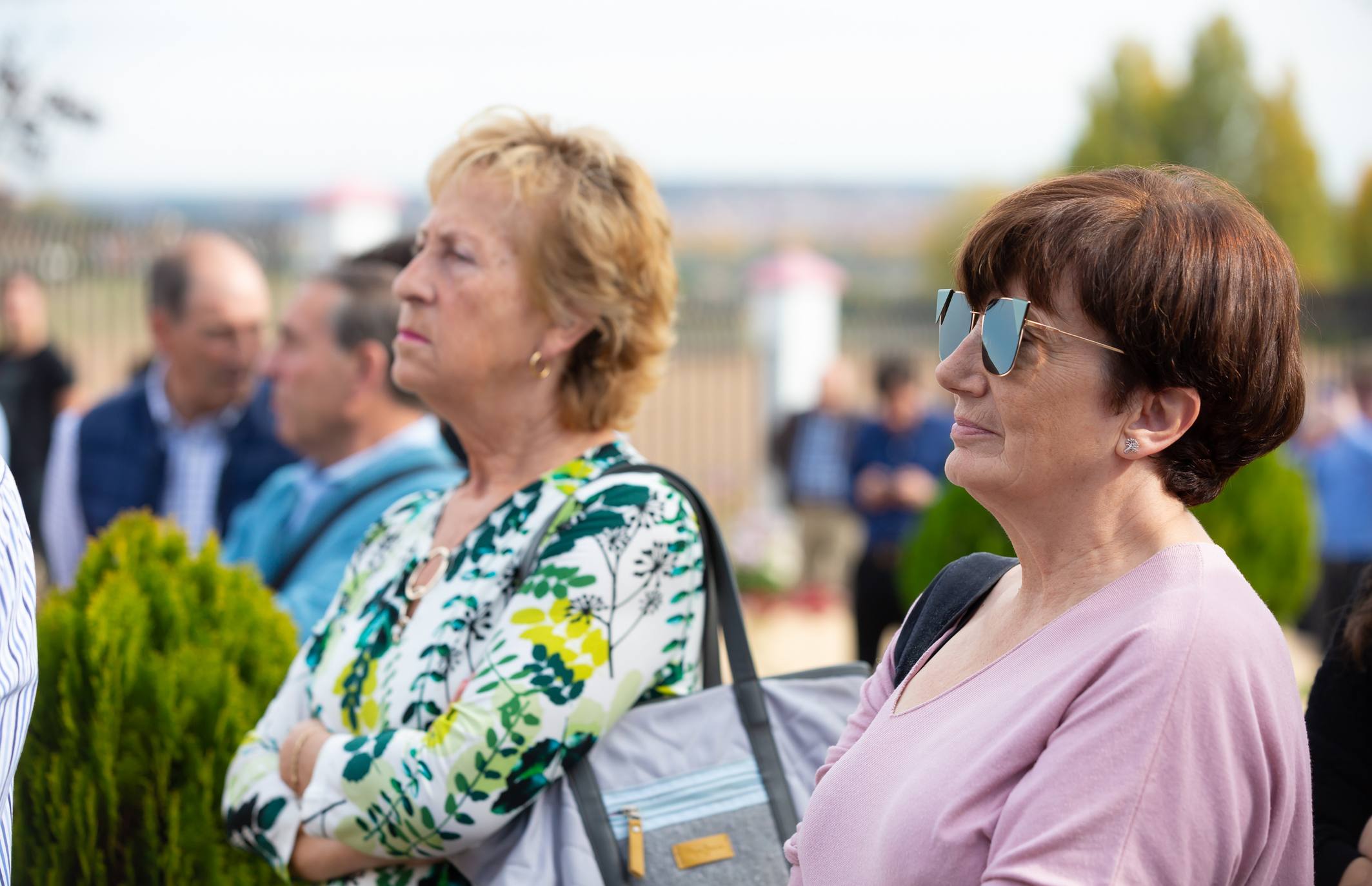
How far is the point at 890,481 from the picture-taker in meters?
9.21

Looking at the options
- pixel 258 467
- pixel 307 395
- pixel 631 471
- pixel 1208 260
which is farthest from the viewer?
pixel 258 467

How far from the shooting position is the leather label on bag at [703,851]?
2135mm

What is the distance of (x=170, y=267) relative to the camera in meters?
5.17

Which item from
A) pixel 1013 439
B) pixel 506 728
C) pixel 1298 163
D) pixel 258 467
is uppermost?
pixel 1013 439

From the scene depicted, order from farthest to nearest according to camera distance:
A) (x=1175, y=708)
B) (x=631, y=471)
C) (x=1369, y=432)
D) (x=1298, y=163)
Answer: (x=1298, y=163)
(x=1369, y=432)
(x=631, y=471)
(x=1175, y=708)

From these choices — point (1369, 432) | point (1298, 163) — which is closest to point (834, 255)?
point (1298, 163)

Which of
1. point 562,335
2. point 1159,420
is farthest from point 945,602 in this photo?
point 562,335

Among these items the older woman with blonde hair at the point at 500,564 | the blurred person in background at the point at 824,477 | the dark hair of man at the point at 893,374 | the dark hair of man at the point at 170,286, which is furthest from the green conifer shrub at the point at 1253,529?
the blurred person in background at the point at 824,477

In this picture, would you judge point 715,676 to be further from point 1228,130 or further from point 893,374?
point 1228,130

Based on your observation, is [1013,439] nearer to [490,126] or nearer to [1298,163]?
[490,126]

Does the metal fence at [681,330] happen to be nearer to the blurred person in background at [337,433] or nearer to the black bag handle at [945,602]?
the blurred person in background at [337,433]

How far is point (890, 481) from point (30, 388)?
5762 mm

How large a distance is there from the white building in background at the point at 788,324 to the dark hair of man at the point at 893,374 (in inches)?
221

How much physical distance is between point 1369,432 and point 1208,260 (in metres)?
9.36
